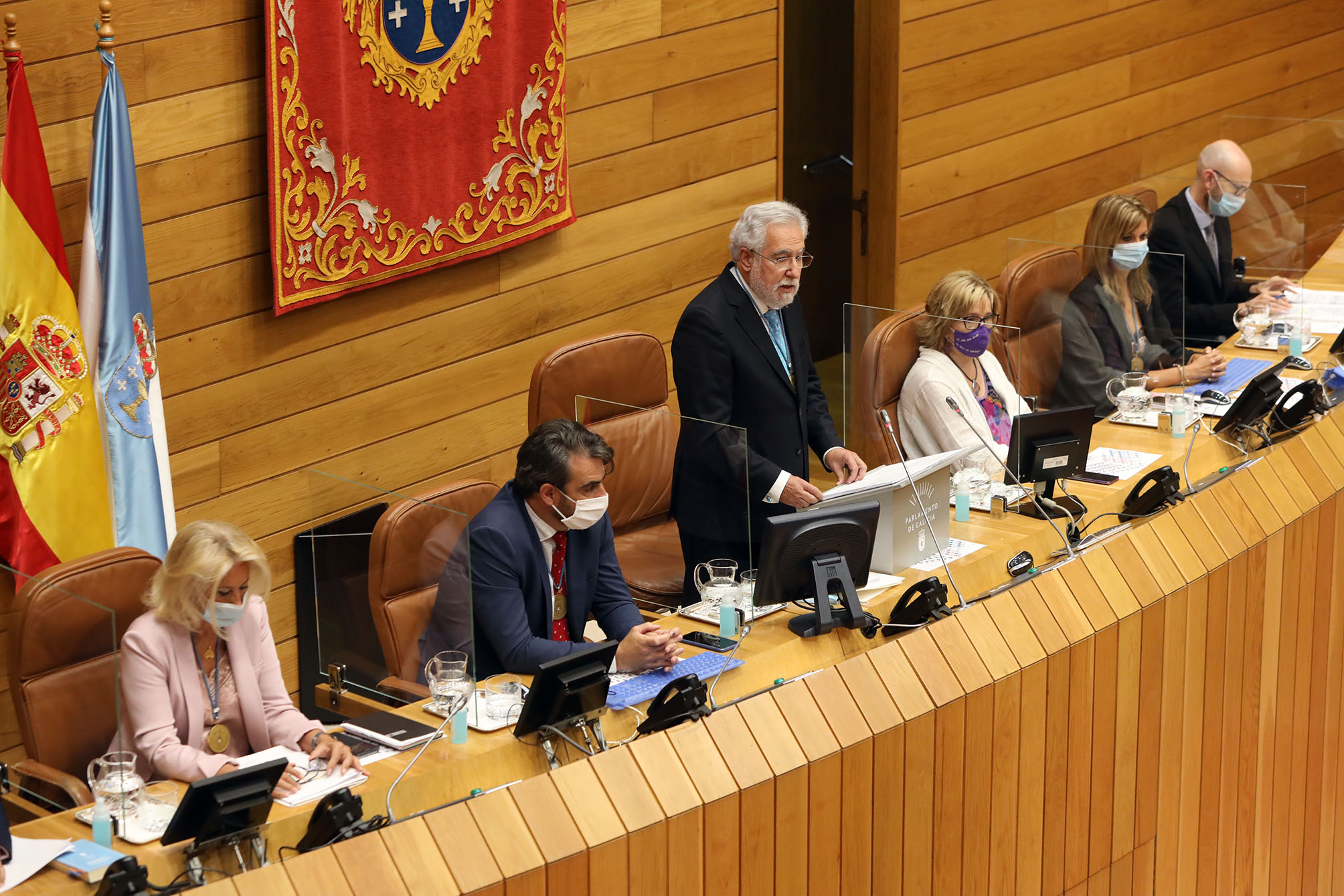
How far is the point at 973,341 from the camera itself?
392 cm

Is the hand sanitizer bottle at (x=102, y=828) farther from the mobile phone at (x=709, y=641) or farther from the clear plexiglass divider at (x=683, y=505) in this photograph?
the clear plexiglass divider at (x=683, y=505)

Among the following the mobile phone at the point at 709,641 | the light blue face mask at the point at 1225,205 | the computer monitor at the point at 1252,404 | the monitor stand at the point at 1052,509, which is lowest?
the mobile phone at the point at 709,641

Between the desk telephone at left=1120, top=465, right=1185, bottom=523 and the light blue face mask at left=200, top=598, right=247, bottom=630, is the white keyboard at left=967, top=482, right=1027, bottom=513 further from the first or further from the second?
the light blue face mask at left=200, top=598, right=247, bottom=630

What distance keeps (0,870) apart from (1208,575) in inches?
95.8

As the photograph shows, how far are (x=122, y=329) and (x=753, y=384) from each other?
1.46 m

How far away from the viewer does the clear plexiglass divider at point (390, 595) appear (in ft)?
9.33

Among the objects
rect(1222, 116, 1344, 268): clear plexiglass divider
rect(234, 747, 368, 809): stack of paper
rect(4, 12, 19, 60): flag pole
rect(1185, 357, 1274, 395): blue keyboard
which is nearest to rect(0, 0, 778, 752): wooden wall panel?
rect(4, 12, 19, 60): flag pole

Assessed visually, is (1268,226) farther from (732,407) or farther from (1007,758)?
(1007,758)

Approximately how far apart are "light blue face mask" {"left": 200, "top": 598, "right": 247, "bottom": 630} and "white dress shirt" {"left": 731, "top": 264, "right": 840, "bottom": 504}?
1248 mm

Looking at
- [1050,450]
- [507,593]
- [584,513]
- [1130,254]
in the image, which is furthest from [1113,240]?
[507,593]

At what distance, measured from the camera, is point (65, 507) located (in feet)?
11.6

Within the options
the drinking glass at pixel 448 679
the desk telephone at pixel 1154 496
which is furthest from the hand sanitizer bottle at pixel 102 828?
the desk telephone at pixel 1154 496

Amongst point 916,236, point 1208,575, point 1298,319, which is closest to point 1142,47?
point 916,236

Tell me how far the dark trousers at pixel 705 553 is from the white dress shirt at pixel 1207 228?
2.48 m
